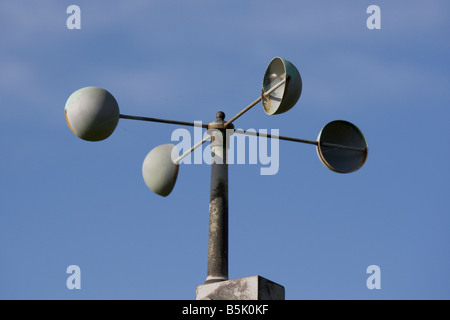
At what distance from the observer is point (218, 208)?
10.3m

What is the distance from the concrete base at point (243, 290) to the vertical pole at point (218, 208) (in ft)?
0.91

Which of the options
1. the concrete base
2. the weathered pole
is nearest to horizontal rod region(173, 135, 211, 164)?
the weathered pole

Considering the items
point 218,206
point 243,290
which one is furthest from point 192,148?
point 243,290

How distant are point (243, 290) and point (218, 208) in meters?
1.29

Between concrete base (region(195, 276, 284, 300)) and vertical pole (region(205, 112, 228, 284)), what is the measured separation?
28 centimetres

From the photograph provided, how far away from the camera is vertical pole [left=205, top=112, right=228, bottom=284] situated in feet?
32.9

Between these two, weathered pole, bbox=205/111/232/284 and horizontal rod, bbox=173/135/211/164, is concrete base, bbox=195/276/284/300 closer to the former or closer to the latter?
weathered pole, bbox=205/111/232/284

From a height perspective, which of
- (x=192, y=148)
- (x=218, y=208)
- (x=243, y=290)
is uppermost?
(x=192, y=148)

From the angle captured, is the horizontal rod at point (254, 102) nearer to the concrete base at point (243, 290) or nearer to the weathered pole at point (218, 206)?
the weathered pole at point (218, 206)

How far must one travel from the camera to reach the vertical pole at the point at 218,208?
10.0 meters

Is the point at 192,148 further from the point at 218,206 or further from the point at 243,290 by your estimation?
the point at 243,290
